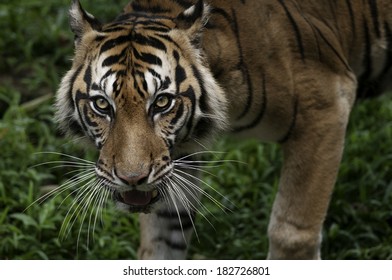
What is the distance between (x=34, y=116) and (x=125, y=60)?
6.74 ft

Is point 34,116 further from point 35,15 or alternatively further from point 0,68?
point 35,15

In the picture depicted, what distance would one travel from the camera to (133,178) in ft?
9.17

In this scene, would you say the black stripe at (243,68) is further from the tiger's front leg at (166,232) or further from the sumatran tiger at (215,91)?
the tiger's front leg at (166,232)

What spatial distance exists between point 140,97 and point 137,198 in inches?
14.3

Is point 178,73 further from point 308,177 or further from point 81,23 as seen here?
point 308,177

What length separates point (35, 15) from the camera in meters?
5.66

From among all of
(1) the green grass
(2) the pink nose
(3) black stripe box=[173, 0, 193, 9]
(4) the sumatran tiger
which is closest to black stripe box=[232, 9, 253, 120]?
(4) the sumatran tiger

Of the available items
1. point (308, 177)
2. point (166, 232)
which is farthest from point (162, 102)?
point (166, 232)

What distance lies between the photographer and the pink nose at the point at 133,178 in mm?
2793

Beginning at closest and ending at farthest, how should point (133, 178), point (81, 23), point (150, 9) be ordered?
point (133, 178), point (81, 23), point (150, 9)

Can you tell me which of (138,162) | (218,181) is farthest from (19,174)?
(138,162)

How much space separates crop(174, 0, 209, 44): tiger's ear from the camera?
3.05 meters

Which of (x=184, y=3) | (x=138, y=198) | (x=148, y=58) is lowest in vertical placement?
(x=138, y=198)

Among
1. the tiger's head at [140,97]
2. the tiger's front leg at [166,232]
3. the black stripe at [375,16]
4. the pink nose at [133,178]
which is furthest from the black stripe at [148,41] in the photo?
the black stripe at [375,16]
